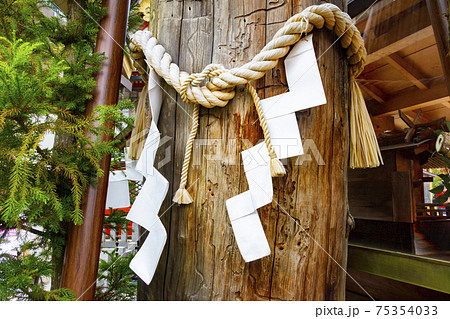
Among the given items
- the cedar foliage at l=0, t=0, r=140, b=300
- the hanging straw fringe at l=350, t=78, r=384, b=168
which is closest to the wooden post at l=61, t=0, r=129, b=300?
the cedar foliage at l=0, t=0, r=140, b=300

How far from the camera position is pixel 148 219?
0.72m

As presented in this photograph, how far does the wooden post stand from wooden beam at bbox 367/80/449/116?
1.62 m

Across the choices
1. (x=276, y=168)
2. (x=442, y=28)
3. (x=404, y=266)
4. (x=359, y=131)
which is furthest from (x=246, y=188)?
(x=404, y=266)

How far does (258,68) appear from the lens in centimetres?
63

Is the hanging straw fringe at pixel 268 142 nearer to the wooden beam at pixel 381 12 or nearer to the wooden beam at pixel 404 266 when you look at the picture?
the wooden beam at pixel 404 266

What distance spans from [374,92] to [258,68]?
1.44 m

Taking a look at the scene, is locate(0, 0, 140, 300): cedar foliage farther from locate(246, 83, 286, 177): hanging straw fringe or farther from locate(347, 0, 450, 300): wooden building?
locate(347, 0, 450, 300): wooden building

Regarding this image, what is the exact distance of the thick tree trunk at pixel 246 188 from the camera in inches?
26.5

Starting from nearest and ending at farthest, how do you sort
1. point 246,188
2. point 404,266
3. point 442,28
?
point 246,188 < point 442,28 < point 404,266

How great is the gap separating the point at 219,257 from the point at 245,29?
63cm

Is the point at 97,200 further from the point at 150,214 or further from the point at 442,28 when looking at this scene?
the point at 442,28

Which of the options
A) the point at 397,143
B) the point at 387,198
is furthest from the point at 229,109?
the point at 387,198

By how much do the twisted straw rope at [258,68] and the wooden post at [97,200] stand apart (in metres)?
0.08

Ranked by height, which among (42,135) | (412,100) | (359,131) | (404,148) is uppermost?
(412,100)
